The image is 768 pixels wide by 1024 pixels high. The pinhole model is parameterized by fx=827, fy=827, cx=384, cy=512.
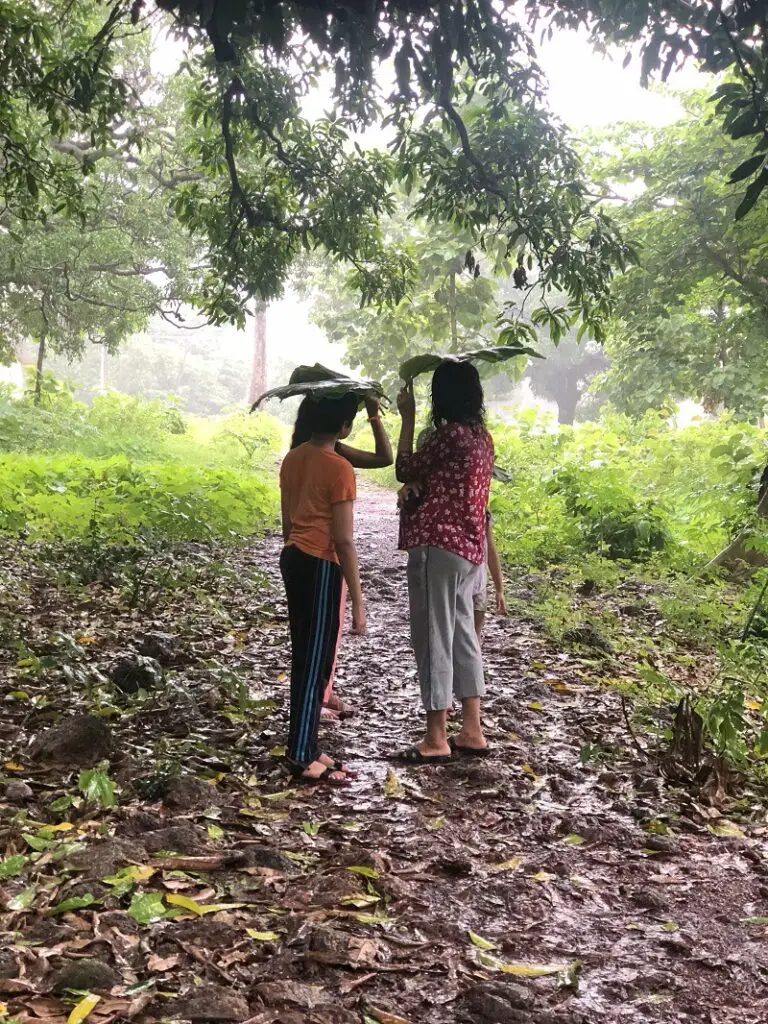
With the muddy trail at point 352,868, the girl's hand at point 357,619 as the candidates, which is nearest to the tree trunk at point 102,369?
the muddy trail at point 352,868

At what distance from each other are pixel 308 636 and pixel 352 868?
3.60ft

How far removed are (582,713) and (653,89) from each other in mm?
17686

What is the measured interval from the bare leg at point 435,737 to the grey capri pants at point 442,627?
75 millimetres

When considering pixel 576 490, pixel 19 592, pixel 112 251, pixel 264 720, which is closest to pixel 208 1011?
pixel 264 720

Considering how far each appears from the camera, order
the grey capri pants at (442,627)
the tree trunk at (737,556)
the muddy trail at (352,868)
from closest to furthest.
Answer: the muddy trail at (352,868) < the grey capri pants at (442,627) < the tree trunk at (737,556)

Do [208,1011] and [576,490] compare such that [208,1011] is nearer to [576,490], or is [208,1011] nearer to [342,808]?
[342,808]

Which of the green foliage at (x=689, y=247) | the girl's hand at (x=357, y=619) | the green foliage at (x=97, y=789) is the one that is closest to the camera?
the green foliage at (x=97, y=789)

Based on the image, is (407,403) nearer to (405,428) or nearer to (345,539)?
(405,428)

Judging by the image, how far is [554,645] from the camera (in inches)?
237

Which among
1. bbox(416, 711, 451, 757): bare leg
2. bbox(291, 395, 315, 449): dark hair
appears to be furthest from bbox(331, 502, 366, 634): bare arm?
bbox(416, 711, 451, 757): bare leg

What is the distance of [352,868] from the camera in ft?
9.45

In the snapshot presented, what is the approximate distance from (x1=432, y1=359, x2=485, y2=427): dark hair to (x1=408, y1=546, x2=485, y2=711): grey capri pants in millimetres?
641

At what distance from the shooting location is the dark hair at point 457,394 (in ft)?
12.9

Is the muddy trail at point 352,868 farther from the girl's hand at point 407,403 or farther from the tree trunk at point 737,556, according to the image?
the tree trunk at point 737,556
